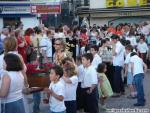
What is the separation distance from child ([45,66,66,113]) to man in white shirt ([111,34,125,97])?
22.2 feet

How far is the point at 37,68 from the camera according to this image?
430 inches

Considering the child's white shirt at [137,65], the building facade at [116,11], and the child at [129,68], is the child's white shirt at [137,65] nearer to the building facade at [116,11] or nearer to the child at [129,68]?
the child at [129,68]

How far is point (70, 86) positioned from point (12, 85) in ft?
6.76

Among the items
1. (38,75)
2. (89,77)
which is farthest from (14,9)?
(38,75)

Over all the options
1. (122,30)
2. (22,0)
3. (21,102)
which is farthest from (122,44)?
(22,0)

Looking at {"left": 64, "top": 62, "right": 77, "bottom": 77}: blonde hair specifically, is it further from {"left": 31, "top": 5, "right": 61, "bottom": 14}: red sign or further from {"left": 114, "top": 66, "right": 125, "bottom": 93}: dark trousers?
{"left": 31, "top": 5, "right": 61, "bottom": 14}: red sign

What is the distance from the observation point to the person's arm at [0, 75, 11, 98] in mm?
7348

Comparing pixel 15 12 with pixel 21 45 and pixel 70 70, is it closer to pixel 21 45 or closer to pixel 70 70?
pixel 21 45

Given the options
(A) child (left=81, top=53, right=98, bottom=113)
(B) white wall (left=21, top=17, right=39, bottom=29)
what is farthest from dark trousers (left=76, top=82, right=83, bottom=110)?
(B) white wall (left=21, top=17, right=39, bottom=29)

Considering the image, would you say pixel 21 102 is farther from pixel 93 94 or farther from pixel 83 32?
pixel 83 32

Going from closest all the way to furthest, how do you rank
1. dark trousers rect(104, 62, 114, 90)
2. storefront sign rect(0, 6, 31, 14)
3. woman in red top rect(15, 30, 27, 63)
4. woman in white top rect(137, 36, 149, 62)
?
woman in red top rect(15, 30, 27, 63)
dark trousers rect(104, 62, 114, 90)
woman in white top rect(137, 36, 149, 62)
storefront sign rect(0, 6, 31, 14)

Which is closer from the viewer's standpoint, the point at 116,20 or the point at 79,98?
the point at 79,98

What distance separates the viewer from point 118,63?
15141 mm

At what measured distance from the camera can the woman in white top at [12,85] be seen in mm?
7391
